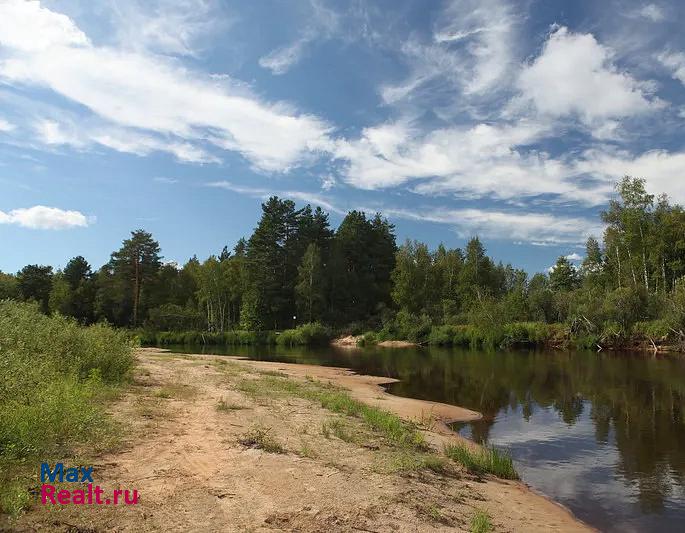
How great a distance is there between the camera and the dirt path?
716cm

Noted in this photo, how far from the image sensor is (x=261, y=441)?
11.5 m

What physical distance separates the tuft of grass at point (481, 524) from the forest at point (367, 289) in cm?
→ 5837

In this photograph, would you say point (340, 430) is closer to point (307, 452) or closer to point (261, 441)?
point (307, 452)

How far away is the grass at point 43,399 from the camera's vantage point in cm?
794

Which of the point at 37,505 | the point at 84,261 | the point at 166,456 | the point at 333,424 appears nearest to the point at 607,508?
the point at 333,424

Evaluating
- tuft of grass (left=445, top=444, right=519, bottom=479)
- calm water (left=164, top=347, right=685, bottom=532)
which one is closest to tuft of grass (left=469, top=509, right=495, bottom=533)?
calm water (left=164, top=347, right=685, bottom=532)

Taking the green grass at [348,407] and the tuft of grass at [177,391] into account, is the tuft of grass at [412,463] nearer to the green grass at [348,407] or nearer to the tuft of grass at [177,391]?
the green grass at [348,407]

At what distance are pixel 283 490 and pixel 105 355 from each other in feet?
42.6

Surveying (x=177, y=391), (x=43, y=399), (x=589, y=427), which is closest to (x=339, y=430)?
(x=43, y=399)

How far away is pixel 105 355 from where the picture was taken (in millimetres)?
18844

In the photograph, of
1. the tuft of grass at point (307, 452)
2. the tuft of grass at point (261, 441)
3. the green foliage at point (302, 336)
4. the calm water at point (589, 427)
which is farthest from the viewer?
the green foliage at point (302, 336)

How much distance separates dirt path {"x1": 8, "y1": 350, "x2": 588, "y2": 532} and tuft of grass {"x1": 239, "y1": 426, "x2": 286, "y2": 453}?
0.31 feet

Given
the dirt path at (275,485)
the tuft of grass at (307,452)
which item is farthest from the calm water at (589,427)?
the tuft of grass at (307,452)

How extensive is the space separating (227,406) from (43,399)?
6384mm
